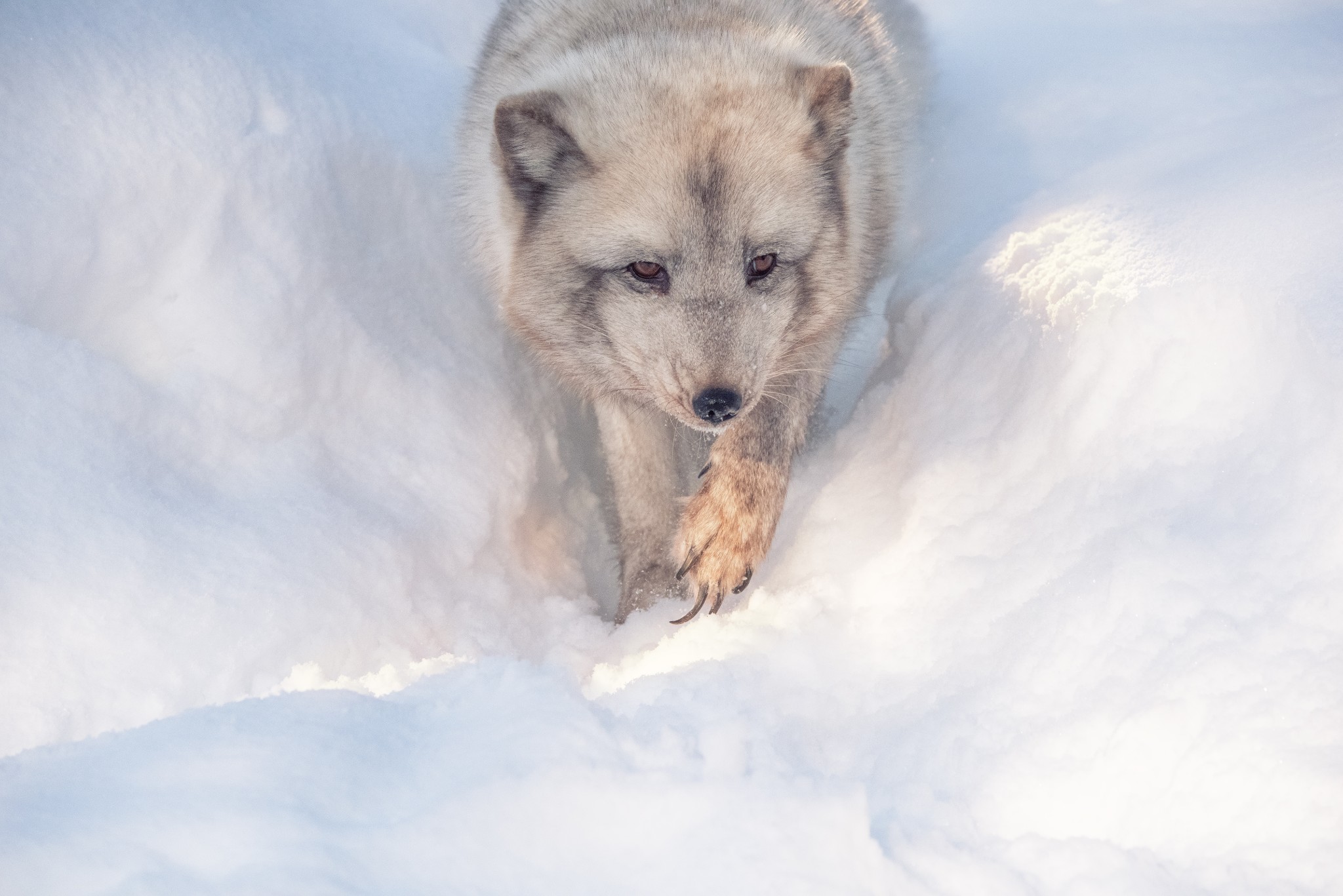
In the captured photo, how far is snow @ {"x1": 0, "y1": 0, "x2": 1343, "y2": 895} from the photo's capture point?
140 cm

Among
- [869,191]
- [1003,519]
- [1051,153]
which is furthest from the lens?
[1051,153]

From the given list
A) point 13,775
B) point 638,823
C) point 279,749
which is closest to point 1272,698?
point 638,823

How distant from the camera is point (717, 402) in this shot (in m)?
2.23

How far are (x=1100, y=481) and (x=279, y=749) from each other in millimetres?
1472

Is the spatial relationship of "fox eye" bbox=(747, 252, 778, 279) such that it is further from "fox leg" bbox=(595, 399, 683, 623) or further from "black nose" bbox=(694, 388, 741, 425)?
"fox leg" bbox=(595, 399, 683, 623)

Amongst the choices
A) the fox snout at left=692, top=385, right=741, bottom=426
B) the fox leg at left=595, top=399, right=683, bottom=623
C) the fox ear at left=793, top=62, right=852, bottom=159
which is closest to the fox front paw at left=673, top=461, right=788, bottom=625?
the fox leg at left=595, top=399, right=683, bottom=623

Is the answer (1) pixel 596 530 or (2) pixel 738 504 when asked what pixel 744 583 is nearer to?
(2) pixel 738 504

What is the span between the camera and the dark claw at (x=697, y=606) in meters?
2.52

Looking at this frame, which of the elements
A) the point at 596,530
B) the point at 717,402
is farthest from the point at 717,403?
the point at 596,530

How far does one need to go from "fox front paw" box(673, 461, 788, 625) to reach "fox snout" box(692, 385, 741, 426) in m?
0.43

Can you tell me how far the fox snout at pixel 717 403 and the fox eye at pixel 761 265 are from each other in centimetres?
33

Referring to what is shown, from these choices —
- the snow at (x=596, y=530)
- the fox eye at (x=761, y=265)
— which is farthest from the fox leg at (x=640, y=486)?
the fox eye at (x=761, y=265)

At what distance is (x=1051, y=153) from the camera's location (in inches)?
129

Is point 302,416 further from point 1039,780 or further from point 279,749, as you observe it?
point 1039,780
